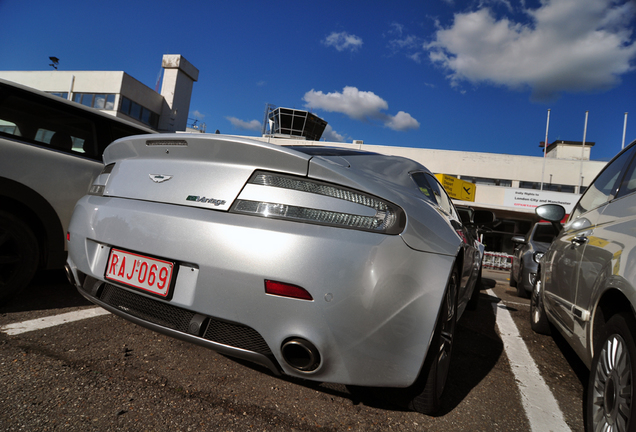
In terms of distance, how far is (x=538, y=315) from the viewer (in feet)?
11.5

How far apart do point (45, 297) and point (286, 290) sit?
2.61 metres

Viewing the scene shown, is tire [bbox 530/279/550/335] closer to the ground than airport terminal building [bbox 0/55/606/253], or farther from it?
closer to the ground

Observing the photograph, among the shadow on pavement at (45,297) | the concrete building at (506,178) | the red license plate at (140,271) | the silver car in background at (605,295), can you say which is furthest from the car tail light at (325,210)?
the concrete building at (506,178)

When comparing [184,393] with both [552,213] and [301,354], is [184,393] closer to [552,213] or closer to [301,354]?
[301,354]

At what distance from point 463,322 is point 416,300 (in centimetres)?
263

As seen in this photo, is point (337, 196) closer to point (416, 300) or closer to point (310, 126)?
point (416, 300)

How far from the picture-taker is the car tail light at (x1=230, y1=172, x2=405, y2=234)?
4.78 ft

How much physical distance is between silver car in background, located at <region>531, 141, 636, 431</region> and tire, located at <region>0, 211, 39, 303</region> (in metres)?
3.37

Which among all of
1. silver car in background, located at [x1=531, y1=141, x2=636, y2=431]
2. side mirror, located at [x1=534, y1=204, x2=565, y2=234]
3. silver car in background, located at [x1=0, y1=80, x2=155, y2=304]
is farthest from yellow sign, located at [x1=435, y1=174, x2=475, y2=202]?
silver car in background, located at [x1=0, y1=80, x2=155, y2=304]

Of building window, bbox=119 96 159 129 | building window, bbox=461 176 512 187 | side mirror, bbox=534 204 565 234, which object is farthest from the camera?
building window, bbox=119 96 159 129

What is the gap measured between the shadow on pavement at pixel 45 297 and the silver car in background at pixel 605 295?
328 centimetres

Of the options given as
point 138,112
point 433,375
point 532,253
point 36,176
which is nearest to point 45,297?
point 36,176

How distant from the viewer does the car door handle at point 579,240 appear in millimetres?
2122

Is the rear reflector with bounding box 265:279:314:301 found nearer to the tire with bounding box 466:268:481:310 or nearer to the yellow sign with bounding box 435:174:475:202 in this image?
the tire with bounding box 466:268:481:310
